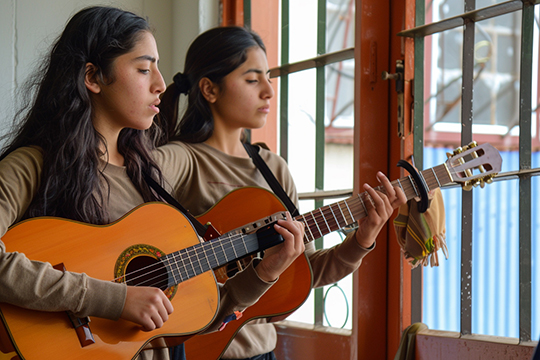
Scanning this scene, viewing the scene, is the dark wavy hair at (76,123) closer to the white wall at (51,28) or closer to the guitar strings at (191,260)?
the guitar strings at (191,260)

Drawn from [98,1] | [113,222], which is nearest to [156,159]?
[113,222]

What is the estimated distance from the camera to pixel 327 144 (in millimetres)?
2078

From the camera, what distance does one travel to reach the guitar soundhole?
1.24 meters

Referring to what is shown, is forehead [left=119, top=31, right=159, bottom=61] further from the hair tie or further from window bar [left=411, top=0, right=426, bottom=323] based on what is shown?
window bar [left=411, top=0, right=426, bottom=323]

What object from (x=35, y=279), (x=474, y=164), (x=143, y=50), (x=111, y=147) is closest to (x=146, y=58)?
(x=143, y=50)

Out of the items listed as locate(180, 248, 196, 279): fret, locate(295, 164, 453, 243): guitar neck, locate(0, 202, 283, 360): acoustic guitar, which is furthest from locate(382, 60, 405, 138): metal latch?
locate(180, 248, 196, 279): fret

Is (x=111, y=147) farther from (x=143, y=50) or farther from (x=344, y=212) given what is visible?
(x=344, y=212)

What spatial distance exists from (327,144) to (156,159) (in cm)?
74

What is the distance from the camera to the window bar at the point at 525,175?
4.90ft

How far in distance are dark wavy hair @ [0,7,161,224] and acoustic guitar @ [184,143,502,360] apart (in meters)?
0.23

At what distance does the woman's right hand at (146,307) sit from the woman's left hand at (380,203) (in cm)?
60

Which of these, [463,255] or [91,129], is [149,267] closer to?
[91,129]

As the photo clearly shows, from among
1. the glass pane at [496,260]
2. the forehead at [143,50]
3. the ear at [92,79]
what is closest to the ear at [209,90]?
the forehead at [143,50]

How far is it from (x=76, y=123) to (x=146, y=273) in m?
0.41
